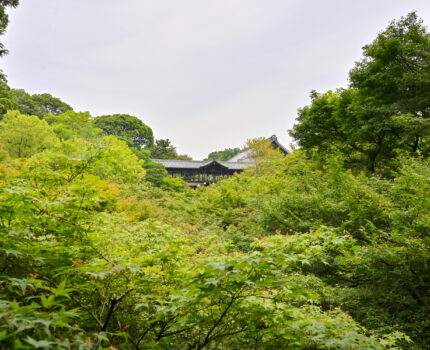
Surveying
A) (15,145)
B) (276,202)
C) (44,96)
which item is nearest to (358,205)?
(276,202)

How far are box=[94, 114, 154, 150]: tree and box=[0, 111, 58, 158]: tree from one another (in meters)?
12.8

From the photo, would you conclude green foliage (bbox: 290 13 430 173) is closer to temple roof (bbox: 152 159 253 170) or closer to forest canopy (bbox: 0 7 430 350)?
forest canopy (bbox: 0 7 430 350)

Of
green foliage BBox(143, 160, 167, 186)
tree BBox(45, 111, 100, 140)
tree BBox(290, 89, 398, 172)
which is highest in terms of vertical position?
tree BBox(45, 111, 100, 140)

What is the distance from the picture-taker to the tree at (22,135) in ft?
42.4

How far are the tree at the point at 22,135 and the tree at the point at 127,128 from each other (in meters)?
12.8

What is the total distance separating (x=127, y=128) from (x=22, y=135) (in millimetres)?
17227

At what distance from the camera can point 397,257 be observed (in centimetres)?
352

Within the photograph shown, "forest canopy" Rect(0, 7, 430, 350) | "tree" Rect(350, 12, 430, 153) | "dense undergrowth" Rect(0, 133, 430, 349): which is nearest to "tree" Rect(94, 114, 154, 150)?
"forest canopy" Rect(0, 7, 430, 350)

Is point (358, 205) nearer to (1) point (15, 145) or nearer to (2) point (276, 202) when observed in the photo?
(2) point (276, 202)

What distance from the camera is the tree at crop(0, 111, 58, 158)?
12930 mm

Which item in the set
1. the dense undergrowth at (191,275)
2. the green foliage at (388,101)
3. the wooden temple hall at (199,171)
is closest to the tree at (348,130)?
the green foliage at (388,101)

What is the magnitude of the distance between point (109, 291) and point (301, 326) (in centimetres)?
166

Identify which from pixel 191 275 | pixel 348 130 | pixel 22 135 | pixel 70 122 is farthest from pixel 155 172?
pixel 191 275

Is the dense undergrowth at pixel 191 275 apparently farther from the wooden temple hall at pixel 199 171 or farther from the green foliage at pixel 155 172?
the wooden temple hall at pixel 199 171
